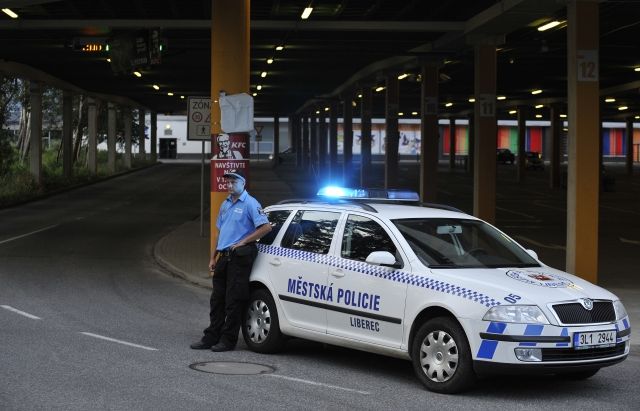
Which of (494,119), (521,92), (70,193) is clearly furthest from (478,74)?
(521,92)

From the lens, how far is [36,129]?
44.6 metres

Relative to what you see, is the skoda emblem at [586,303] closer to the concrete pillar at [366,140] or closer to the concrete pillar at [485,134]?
the concrete pillar at [485,134]

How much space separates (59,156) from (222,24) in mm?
46854

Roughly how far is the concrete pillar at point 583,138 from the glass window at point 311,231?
317 inches

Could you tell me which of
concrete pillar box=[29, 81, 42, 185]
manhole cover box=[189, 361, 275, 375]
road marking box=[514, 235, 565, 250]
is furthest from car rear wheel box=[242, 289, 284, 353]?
concrete pillar box=[29, 81, 42, 185]

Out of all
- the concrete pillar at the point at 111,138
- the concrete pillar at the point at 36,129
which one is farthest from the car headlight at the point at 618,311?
the concrete pillar at the point at 111,138

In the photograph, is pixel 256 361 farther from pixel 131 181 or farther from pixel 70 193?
pixel 131 181

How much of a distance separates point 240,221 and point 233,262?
0.44 m

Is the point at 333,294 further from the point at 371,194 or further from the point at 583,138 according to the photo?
the point at 583,138

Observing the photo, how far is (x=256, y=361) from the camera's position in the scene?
10.2 metres

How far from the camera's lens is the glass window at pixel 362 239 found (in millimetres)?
9523

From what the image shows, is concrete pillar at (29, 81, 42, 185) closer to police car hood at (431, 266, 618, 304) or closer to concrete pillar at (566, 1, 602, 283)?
concrete pillar at (566, 1, 602, 283)

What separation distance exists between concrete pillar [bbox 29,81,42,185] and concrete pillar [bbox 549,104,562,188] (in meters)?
28.3

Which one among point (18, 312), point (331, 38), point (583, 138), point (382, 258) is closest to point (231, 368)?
point (382, 258)
